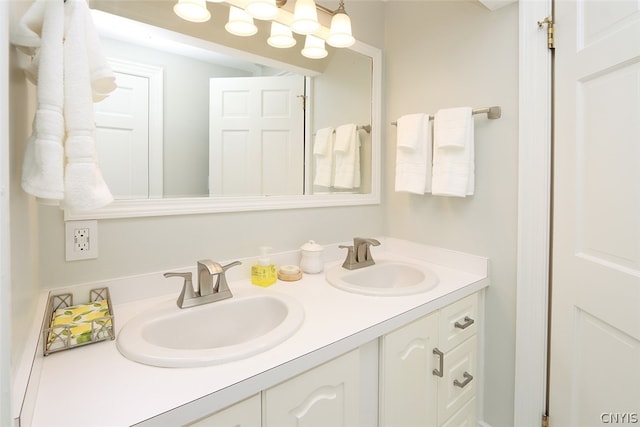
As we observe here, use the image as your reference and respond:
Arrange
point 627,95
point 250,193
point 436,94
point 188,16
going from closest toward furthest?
1. point 627,95
2. point 188,16
3. point 250,193
4. point 436,94

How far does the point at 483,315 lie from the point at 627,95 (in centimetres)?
92

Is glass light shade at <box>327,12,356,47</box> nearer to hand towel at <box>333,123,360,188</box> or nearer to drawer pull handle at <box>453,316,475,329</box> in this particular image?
hand towel at <box>333,123,360,188</box>

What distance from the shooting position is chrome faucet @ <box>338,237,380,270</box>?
137 centimetres

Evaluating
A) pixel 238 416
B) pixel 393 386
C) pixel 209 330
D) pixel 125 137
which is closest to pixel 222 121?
pixel 125 137

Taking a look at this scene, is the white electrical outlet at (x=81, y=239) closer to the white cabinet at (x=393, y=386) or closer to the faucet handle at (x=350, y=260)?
the white cabinet at (x=393, y=386)

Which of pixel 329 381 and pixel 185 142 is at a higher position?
pixel 185 142

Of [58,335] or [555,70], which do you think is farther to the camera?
[555,70]

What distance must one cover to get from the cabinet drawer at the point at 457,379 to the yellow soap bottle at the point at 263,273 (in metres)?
0.69

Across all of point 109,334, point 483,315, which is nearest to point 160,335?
point 109,334

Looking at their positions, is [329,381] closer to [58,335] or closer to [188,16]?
[58,335]

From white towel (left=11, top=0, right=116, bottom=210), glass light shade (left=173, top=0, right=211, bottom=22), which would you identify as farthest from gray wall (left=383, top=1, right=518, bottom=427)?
white towel (left=11, top=0, right=116, bottom=210)

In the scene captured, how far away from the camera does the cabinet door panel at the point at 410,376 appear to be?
0.92 m

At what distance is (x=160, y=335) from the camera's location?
0.85 m

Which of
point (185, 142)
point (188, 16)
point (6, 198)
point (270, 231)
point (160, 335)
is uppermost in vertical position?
point (188, 16)
